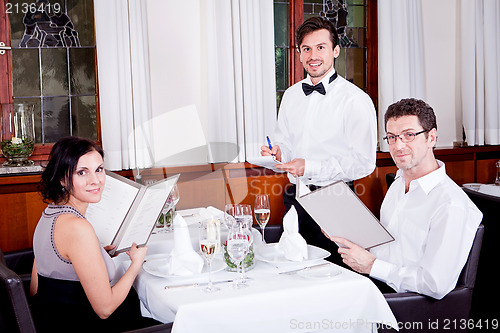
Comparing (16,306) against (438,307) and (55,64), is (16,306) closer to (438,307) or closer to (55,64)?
(438,307)

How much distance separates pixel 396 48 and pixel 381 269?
303cm

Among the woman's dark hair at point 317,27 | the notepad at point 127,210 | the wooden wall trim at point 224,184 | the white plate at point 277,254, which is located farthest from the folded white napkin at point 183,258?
the wooden wall trim at point 224,184

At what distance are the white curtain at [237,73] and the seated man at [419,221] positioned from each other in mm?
2018

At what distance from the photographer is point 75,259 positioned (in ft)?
5.87

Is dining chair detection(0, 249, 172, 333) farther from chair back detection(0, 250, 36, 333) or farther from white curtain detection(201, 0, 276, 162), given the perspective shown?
white curtain detection(201, 0, 276, 162)

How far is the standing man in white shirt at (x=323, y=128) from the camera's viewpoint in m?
2.98

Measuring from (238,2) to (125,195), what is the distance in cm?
239

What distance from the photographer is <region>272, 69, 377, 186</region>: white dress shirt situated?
118 inches

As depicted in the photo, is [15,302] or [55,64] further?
[55,64]

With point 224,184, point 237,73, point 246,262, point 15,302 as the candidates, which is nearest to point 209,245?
point 246,262

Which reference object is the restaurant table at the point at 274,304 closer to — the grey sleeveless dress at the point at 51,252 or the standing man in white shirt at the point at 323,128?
the grey sleeveless dress at the point at 51,252

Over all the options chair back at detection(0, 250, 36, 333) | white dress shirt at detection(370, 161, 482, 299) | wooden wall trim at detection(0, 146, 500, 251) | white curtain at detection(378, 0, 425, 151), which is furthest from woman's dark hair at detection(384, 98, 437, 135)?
white curtain at detection(378, 0, 425, 151)

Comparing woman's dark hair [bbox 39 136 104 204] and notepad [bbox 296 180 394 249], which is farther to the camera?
woman's dark hair [bbox 39 136 104 204]

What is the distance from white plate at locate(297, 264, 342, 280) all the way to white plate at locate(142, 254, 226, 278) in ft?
0.99
